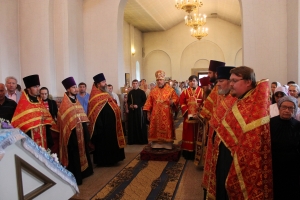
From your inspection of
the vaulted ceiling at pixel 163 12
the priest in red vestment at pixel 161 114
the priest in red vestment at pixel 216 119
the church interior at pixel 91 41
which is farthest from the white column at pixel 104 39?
the priest in red vestment at pixel 216 119

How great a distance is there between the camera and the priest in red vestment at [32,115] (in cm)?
376

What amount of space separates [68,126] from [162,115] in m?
2.24

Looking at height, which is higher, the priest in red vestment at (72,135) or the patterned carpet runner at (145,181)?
the priest in red vestment at (72,135)

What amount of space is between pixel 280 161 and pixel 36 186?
204cm

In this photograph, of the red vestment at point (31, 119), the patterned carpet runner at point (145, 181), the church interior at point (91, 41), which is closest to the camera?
the red vestment at point (31, 119)

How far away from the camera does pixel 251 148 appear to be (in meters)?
2.24

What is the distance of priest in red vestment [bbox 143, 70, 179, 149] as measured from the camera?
Result: 5.98m

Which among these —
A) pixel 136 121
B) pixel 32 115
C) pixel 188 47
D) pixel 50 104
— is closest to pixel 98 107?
pixel 50 104

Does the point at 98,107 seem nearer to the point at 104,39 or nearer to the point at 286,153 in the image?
the point at 104,39

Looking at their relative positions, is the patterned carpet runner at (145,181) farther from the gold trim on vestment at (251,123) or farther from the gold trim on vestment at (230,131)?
the gold trim on vestment at (251,123)

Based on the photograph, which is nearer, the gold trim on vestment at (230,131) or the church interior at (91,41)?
the gold trim on vestment at (230,131)

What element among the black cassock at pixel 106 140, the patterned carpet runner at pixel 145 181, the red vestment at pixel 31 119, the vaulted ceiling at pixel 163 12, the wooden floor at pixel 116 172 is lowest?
the wooden floor at pixel 116 172

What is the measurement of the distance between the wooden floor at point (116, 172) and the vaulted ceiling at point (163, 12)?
8551mm

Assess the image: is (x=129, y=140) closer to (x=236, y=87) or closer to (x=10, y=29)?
(x=10, y=29)
